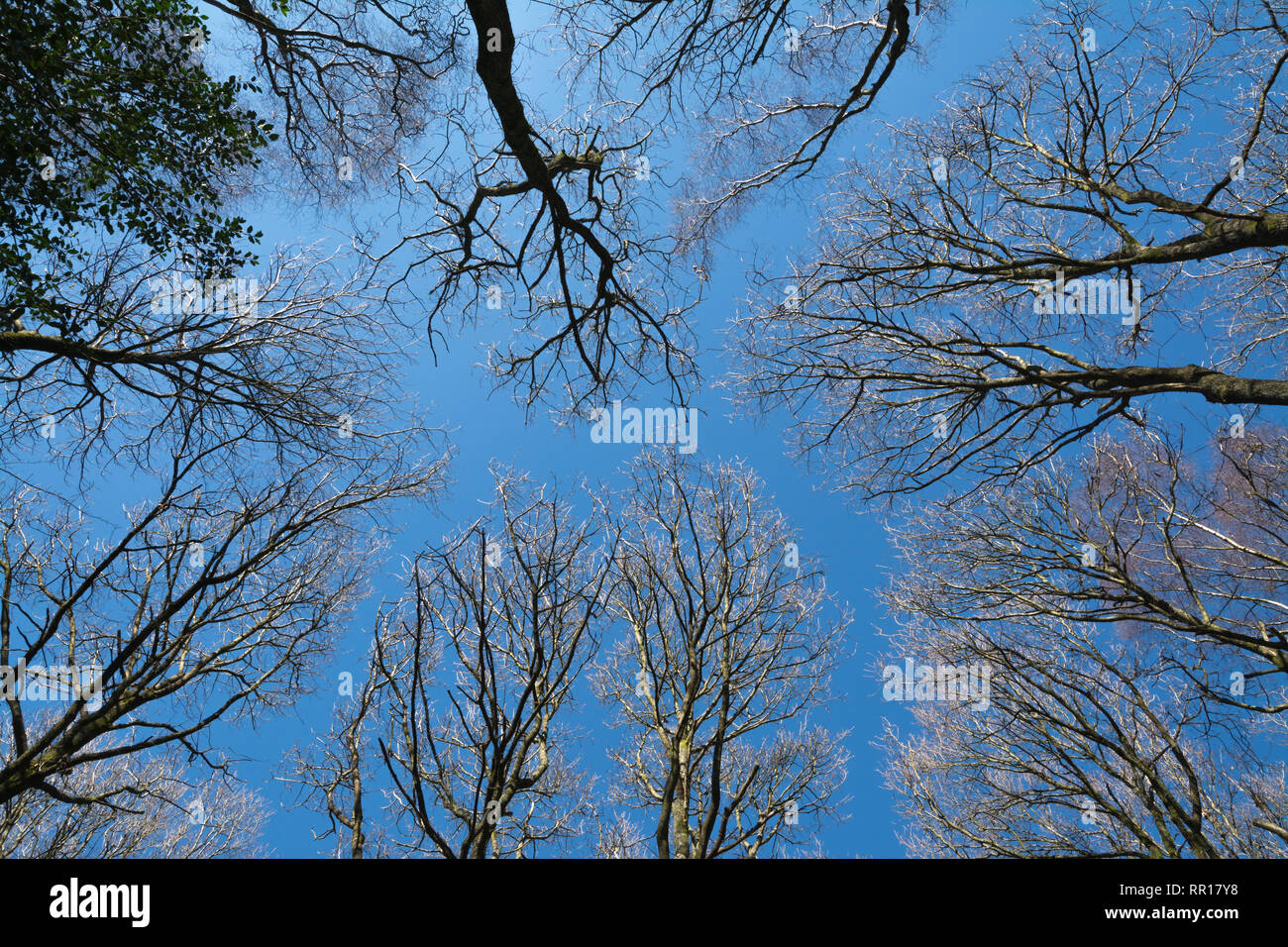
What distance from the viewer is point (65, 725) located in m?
5.32

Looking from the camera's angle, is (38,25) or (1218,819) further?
(1218,819)

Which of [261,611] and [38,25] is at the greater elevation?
[38,25]

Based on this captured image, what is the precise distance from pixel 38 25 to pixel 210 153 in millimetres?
1331

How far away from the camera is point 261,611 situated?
7043mm

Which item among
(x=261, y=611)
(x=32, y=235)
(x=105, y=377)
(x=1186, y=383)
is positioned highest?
(x=32, y=235)

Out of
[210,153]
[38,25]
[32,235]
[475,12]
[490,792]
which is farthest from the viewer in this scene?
[210,153]

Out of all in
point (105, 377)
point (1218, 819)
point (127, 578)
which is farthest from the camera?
point (1218, 819)

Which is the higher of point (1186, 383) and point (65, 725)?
point (1186, 383)
